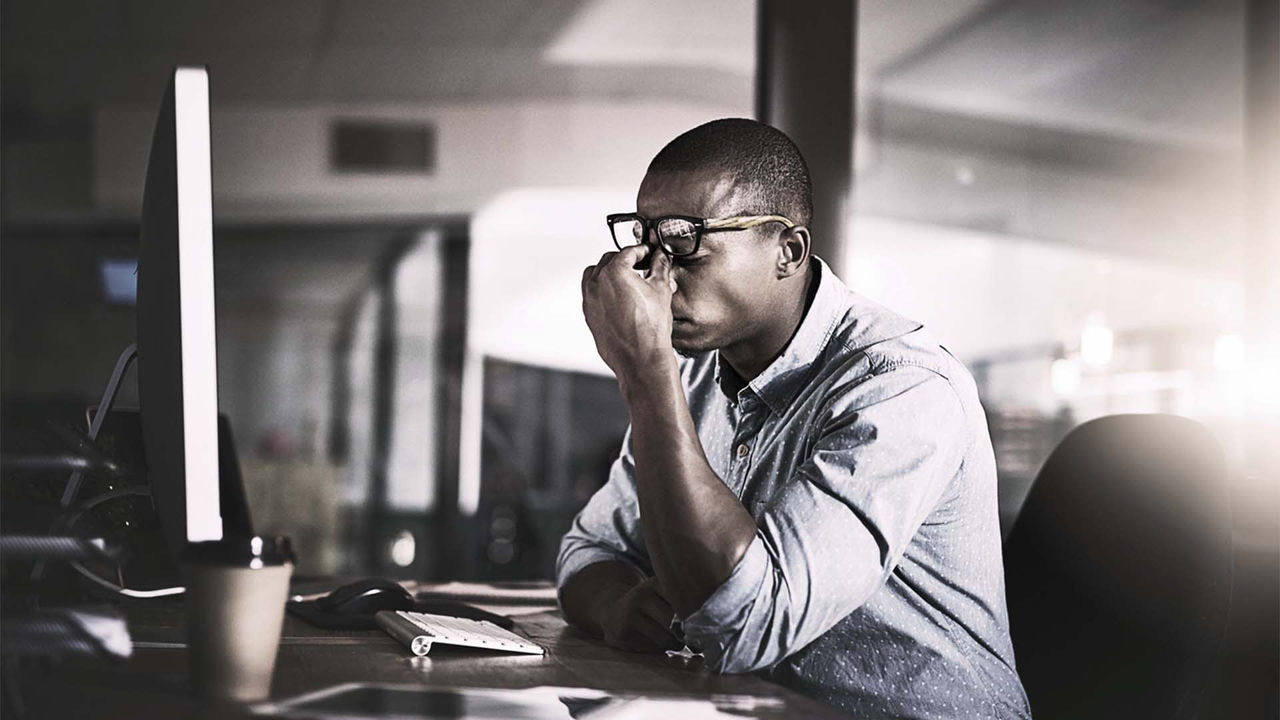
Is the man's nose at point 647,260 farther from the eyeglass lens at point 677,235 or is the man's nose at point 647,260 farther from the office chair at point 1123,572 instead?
the office chair at point 1123,572

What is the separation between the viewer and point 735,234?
1495 millimetres

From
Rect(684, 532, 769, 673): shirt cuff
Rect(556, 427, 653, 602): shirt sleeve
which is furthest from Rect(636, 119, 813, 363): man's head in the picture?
Rect(684, 532, 769, 673): shirt cuff

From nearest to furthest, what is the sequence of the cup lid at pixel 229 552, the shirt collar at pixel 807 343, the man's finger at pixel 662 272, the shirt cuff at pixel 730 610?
the cup lid at pixel 229 552
the shirt cuff at pixel 730 610
the man's finger at pixel 662 272
the shirt collar at pixel 807 343

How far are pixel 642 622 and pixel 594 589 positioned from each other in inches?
6.7

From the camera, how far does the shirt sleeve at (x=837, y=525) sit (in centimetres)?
118

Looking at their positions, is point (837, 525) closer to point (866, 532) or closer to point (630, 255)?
point (866, 532)

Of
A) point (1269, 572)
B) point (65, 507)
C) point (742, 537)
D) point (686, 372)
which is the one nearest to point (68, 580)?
point (65, 507)

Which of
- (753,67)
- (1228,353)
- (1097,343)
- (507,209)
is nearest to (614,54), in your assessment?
(753,67)

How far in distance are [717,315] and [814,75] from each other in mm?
2245

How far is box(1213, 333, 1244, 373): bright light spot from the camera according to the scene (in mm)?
4012

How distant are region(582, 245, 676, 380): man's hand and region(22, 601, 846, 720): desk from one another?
329mm

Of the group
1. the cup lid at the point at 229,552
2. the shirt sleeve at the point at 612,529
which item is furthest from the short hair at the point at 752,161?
the cup lid at the point at 229,552

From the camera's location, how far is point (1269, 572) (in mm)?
2699

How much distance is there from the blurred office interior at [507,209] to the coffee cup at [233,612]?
3.46 metres
